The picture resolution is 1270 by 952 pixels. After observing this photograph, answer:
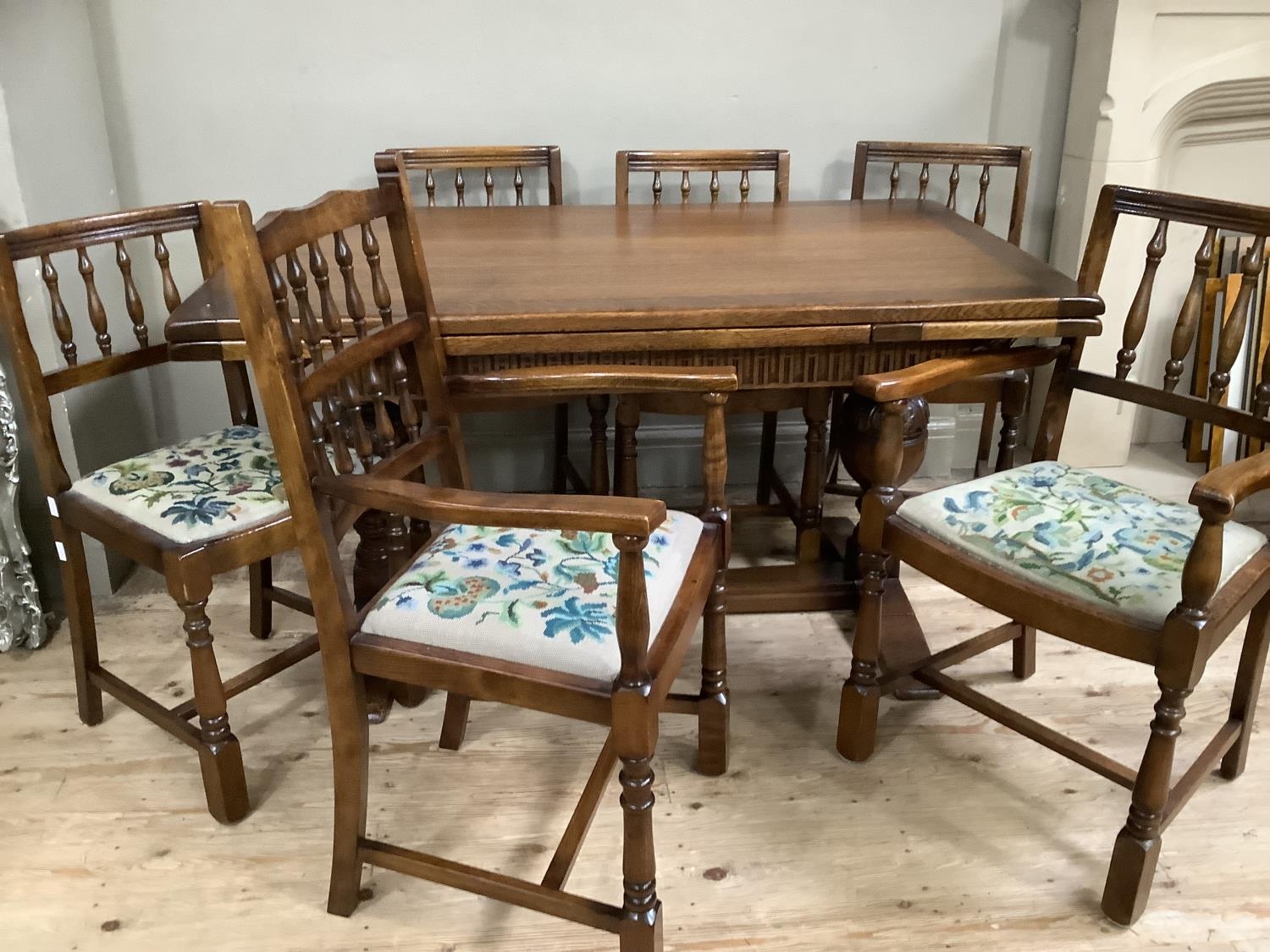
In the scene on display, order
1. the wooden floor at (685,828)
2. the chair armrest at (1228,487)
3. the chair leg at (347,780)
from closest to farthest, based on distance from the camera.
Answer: the chair armrest at (1228,487)
the chair leg at (347,780)
the wooden floor at (685,828)

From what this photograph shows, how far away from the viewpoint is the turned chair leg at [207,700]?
1.55 m

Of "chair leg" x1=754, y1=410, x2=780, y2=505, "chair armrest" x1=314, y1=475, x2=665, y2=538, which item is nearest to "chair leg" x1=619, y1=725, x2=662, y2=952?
"chair armrest" x1=314, y1=475, x2=665, y2=538

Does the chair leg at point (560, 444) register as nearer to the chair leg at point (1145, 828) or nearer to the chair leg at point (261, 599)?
the chair leg at point (261, 599)

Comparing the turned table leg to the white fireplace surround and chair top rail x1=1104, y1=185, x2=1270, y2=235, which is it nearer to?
chair top rail x1=1104, y1=185, x2=1270, y2=235

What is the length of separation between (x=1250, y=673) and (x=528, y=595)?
116 centimetres

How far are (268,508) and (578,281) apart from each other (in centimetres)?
63

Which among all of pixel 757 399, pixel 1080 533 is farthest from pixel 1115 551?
pixel 757 399

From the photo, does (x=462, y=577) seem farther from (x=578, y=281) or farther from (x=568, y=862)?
(x=578, y=281)

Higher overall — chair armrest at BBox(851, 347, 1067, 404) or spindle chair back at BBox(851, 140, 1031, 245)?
spindle chair back at BBox(851, 140, 1031, 245)

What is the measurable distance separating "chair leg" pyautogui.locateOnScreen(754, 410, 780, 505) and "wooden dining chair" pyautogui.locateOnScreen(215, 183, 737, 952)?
3.21 feet

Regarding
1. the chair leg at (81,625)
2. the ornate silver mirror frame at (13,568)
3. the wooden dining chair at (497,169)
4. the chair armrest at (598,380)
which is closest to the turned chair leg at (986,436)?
the wooden dining chair at (497,169)

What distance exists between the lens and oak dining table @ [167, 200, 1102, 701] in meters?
1.60

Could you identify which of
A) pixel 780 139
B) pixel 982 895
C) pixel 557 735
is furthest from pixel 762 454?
pixel 982 895

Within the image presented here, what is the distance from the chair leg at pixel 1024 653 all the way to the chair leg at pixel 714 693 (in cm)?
64
